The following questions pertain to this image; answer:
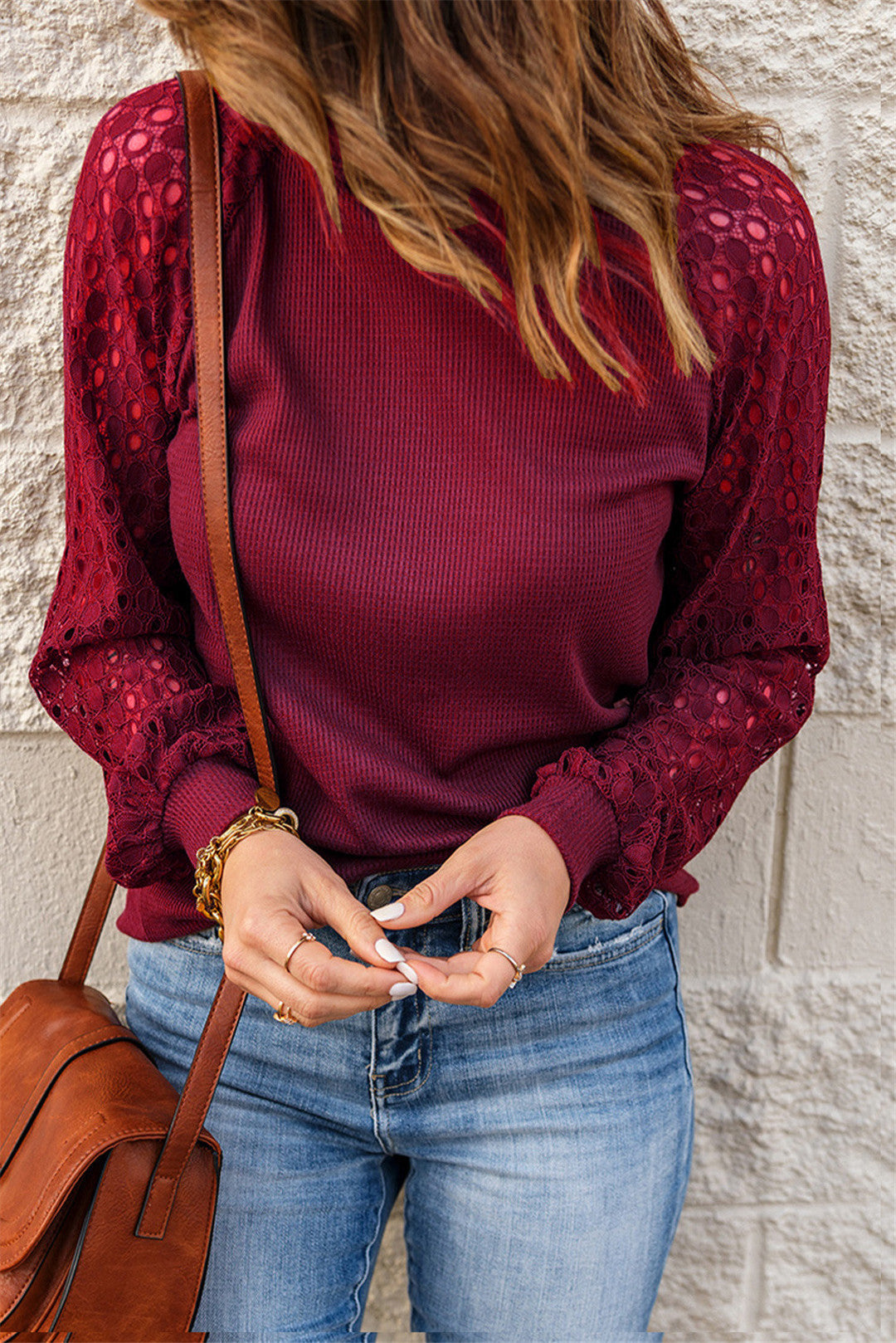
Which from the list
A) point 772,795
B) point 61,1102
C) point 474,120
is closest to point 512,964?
point 61,1102

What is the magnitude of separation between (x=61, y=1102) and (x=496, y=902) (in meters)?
0.40

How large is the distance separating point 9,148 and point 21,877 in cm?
87

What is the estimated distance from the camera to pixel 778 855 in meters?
1.45

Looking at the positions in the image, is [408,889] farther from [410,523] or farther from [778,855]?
[778,855]

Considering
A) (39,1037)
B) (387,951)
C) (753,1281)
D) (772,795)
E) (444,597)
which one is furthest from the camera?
(753,1281)

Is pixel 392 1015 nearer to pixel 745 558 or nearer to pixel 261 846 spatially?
pixel 261 846

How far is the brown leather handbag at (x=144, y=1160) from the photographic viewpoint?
81 cm

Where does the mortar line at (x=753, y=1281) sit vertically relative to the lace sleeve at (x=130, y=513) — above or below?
below

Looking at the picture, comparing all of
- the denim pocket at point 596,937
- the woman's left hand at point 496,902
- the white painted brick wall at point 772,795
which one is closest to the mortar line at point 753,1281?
the white painted brick wall at point 772,795

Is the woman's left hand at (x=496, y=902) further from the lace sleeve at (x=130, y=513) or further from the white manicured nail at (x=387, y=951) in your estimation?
the lace sleeve at (x=130, y=513)

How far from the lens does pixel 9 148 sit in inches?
45.6

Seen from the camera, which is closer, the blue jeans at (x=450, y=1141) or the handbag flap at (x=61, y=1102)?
the handbag flap at (x=61, y=1102)

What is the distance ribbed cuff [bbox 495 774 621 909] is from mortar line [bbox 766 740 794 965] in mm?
574

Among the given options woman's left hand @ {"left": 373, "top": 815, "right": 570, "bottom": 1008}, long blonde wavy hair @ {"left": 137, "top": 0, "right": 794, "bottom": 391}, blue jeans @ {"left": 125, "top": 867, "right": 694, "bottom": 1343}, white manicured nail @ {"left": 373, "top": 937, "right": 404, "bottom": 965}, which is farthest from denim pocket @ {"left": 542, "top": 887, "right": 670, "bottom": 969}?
long blonde wavy hair @ {"left": 137, "top": 0, "right": 794, "bottom": 391}
